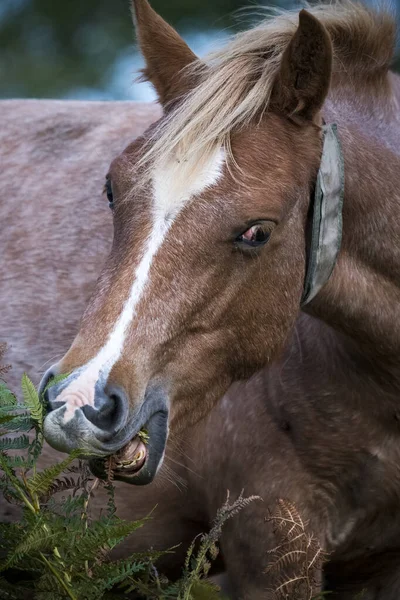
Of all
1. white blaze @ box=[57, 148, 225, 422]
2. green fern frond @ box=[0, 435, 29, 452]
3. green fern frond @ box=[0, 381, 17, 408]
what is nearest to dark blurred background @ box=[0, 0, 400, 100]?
white blaze @ box=[57, 148, 225, 422]

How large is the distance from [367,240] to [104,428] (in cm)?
125

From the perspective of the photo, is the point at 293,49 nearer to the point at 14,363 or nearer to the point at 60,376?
the point at 60,376

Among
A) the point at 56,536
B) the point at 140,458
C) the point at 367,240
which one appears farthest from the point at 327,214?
the point at 56,536

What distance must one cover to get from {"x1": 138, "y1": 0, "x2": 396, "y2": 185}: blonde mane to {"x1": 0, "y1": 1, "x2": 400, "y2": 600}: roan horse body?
11mm

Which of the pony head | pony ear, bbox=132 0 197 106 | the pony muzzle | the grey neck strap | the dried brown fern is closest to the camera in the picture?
the pony muzzle

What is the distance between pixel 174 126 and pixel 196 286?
548mm

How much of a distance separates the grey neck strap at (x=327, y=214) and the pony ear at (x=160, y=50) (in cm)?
61

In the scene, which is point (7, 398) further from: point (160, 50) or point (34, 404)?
point (160, 50)

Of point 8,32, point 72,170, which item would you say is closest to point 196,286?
point 72,170

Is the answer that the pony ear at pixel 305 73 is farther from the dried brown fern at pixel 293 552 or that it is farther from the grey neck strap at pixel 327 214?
the dried brown fern at pixel 293 552

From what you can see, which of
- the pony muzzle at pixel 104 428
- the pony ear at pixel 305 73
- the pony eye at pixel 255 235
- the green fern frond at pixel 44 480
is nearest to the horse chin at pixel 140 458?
the pony muzzle at pixel 104 428

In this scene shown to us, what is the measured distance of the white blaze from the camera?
2.99 metres

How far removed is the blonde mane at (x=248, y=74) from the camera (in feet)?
11.2

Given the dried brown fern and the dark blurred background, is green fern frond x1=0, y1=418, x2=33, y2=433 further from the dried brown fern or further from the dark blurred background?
the dark blurred background
